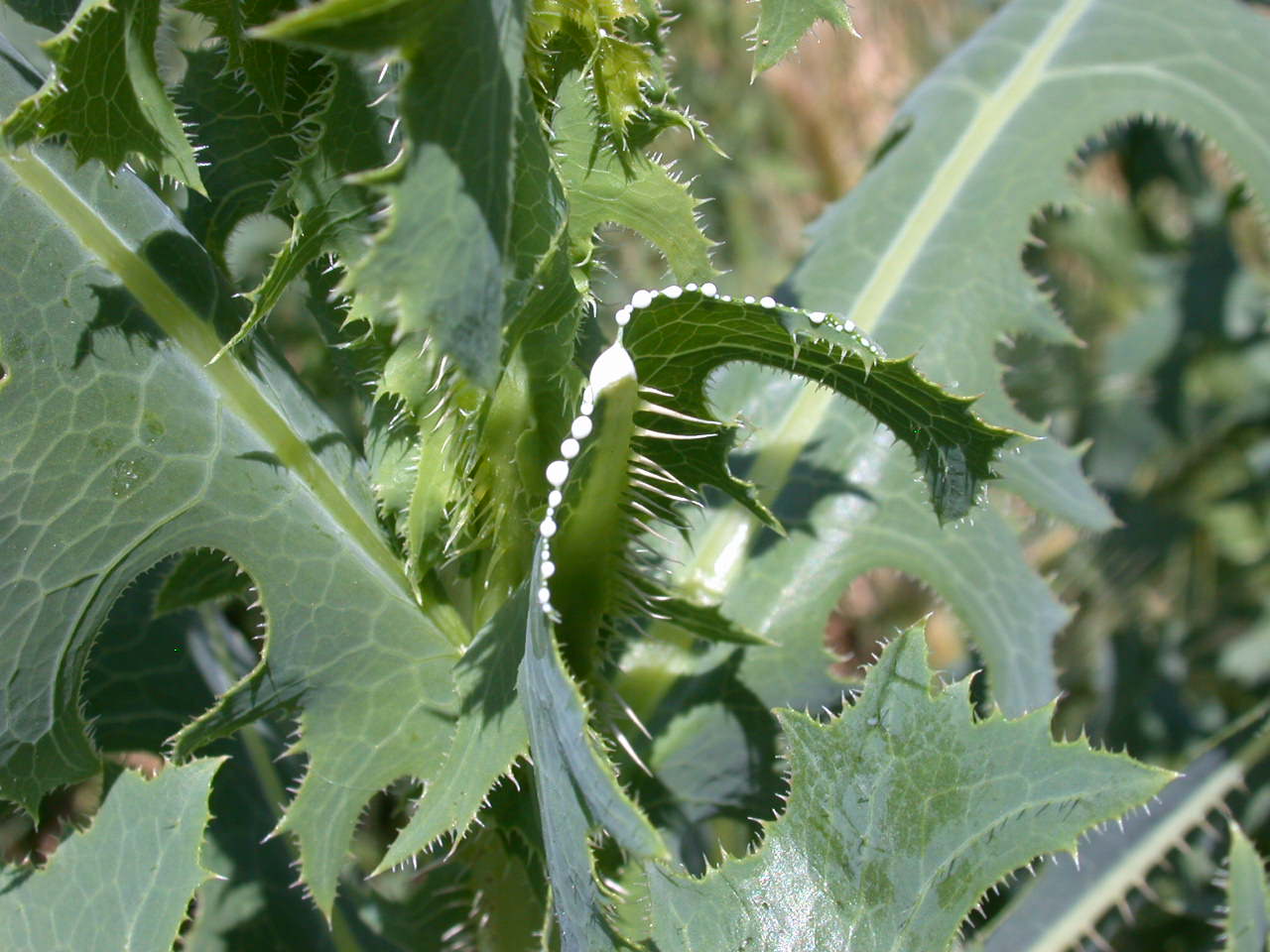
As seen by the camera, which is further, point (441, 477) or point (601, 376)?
point (441, 477)

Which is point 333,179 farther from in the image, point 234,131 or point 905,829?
point 905,829

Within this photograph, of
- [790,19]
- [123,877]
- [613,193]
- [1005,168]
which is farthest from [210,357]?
[1005,168]

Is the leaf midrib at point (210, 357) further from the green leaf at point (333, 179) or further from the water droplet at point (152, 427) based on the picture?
the green leaf at point (333, 179)

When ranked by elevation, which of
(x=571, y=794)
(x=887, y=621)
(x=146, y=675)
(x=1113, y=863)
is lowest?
(x=887, y=621)

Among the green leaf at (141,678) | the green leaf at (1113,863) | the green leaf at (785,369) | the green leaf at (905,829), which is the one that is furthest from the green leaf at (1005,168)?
the green leaf at (141,678)

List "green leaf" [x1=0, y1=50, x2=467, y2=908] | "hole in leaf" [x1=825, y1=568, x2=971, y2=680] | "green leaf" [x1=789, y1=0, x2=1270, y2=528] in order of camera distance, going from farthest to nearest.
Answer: "hole in leaf" [x1=825, y1=568, x2=971, y2=680]
"green leaf" [x1=789, y1=0, x2=1270, y2=528]
"green leaf" [x1=0, y1=50, x2=467, y2=908]

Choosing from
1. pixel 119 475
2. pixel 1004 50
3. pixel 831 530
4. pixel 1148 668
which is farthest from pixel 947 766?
pixel 1148 668

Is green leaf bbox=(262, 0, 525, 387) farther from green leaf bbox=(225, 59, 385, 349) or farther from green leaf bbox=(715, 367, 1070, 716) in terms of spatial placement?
green leaf bbox=(715, 367, 1070, 716)

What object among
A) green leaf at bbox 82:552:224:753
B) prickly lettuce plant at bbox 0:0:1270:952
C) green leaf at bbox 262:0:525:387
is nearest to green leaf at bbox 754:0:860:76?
prickly lettuce plant at bbox 0:0:1270:952
